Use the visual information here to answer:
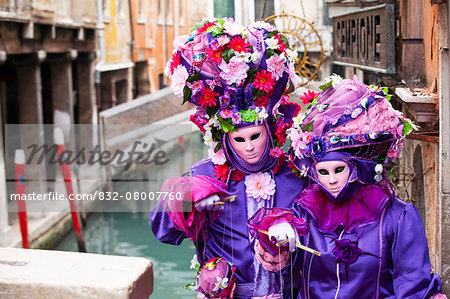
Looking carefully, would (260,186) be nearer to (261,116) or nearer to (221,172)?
(221,172)

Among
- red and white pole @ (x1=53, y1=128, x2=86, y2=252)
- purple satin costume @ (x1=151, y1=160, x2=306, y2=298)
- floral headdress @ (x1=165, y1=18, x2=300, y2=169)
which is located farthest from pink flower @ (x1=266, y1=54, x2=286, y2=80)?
red and white pole @ (x1=53, y1=128, x2=86, y2=252)

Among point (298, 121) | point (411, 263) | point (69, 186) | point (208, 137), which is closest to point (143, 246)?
point (69, 186)

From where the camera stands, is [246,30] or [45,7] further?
[45,7]

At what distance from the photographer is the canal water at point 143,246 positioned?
31.8 feet

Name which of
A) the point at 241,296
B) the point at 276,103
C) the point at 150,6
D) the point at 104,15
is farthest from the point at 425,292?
the point at 150,6

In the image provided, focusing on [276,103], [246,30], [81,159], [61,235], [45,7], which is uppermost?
[45,7]

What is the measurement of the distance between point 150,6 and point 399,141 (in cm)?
1703

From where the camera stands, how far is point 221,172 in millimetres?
3006

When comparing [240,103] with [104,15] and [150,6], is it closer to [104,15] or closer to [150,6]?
[104,15]

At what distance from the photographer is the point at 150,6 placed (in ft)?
62.3

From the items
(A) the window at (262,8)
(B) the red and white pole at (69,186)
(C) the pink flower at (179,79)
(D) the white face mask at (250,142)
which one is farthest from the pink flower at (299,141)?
(B) the red and white pole at (69,186)

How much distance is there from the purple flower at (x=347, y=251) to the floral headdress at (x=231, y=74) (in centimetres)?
56

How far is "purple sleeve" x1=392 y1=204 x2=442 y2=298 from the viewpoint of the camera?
252cm

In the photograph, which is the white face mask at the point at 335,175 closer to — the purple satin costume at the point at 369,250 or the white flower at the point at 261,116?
the purple satin costume at the point at 369,250
